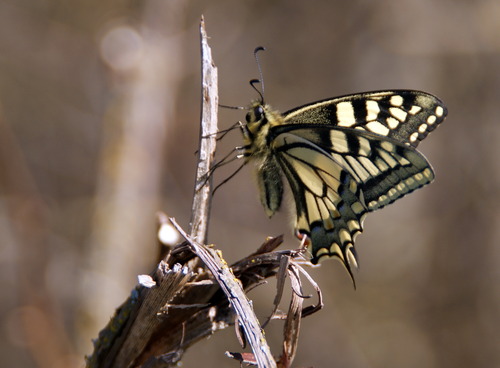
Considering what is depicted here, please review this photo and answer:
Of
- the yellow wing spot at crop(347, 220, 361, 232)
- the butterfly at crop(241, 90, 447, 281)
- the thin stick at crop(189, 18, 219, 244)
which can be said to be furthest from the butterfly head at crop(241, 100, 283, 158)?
the thin stick at crop(189, 18, 219, 244)

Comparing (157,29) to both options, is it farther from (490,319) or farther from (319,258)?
(490,319)

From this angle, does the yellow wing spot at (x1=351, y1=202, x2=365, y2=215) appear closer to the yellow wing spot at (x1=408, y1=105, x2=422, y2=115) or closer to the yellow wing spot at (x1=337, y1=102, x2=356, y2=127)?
the yellow wing spot at (x1=337, y1=102, x2=356, y2=127)

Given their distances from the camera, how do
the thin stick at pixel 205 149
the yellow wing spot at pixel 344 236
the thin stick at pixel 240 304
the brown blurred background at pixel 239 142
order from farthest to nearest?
the brown blurred background at pixel 239 142
the yellow wing spot at pixel 344 236
the thin stick at pixel 205 149
the thin stick at pixel 240 304

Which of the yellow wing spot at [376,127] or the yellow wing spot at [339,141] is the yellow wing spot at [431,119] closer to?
the yellow wing spot at [376,127]

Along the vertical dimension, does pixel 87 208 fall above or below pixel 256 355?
above

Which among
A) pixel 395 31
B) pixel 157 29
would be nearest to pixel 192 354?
pixel 157 29

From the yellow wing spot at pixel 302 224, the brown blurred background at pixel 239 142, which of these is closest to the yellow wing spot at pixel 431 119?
the yellow wing spot at pixel 302 224
